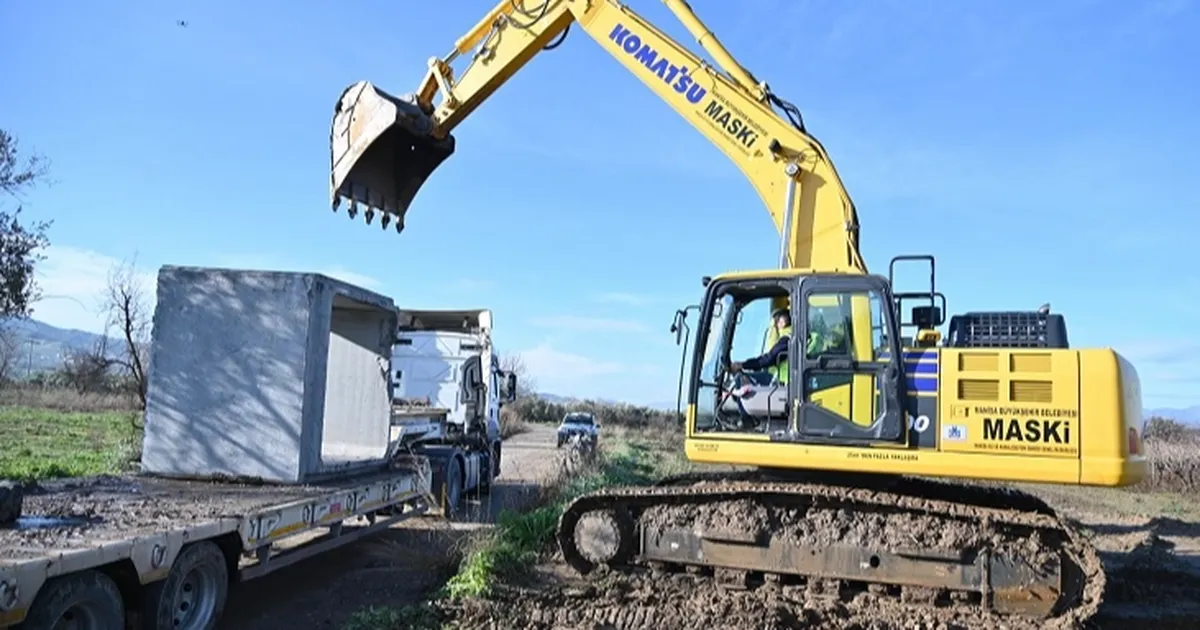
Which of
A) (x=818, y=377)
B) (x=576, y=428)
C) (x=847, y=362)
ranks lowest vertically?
(x=576, y=428)

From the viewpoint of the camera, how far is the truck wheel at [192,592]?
5578 millimetres

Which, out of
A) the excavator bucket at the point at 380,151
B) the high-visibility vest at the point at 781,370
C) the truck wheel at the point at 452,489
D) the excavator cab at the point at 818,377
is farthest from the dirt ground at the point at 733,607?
the excavator bucket at the point at 380,151

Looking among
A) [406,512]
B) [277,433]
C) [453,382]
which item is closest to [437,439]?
[453,382]

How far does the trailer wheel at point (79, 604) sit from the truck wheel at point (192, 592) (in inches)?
10.2

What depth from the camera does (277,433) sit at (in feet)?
27.1

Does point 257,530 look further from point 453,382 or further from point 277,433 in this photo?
point 453,382

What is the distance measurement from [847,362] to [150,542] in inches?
213

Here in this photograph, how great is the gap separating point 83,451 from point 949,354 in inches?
783

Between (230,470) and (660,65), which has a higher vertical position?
(660,65)

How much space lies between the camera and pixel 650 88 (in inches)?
381

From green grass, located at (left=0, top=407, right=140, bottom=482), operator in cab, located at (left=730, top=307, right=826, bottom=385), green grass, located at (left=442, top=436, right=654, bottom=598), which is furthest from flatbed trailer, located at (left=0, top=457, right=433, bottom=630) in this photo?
operator in cab, located at (left=730, top=307, right=826, bottom=385)

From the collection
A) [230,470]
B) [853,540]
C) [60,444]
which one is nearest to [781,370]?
[853,540]

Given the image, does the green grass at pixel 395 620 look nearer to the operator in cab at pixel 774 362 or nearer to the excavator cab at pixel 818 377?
the excavator cab at pixel 818 377

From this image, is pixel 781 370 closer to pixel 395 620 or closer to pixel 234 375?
pixel 395 620
